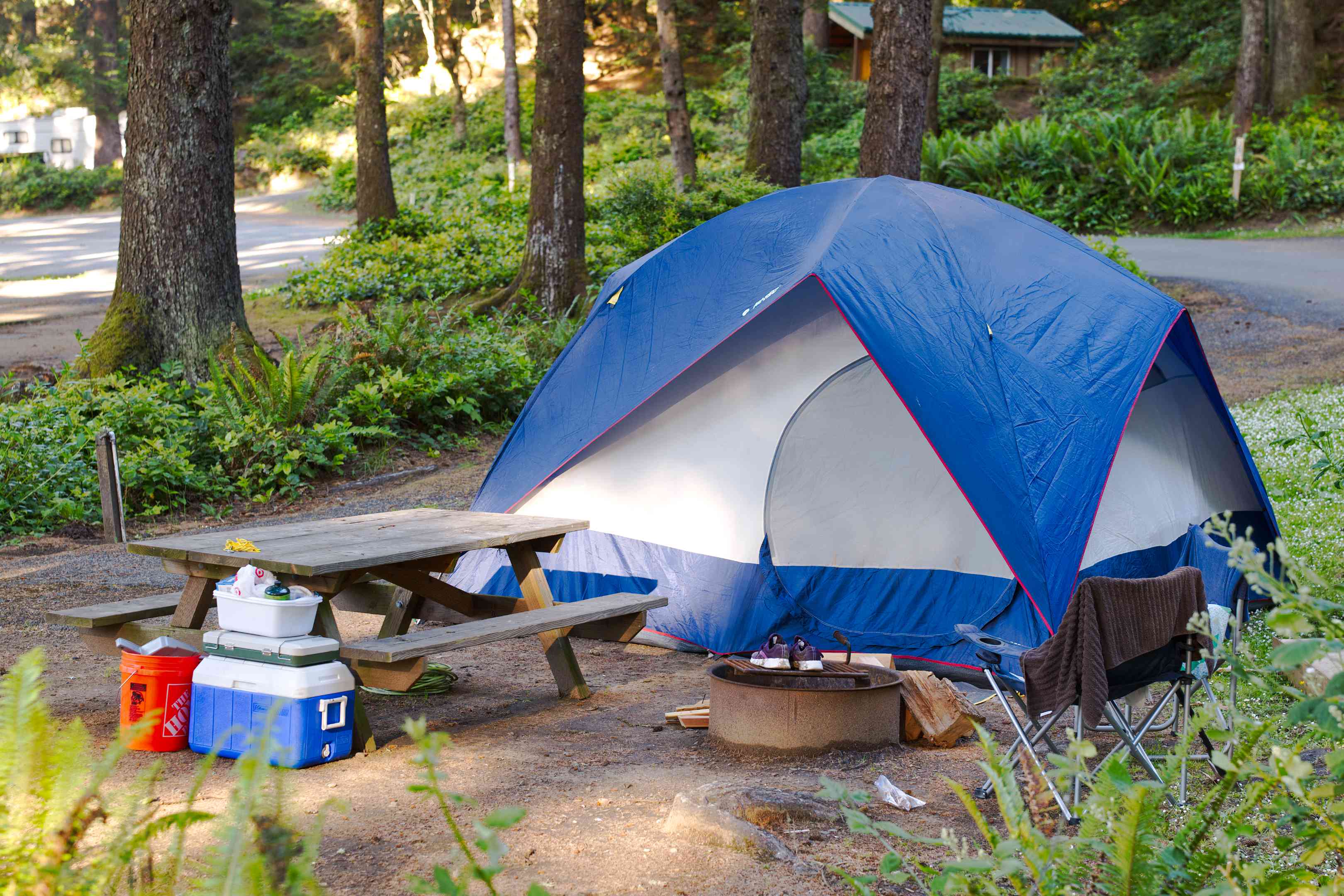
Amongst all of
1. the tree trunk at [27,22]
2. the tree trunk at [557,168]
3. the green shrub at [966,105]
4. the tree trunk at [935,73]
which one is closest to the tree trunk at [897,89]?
the tree trunk at [557,168]

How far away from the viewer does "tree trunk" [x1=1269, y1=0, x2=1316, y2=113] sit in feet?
73.7

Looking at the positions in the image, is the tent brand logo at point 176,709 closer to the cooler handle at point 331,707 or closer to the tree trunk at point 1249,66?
the cooler handle at point 331,707

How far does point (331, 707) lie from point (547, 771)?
2.41 feet

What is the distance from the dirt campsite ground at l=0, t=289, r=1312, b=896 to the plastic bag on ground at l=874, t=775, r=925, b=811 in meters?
0.02

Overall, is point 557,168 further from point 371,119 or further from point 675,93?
point 371,119

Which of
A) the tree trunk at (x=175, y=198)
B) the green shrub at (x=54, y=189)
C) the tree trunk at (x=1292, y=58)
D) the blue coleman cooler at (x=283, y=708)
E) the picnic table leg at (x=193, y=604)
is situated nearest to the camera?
the blue coleman cooler at (x=283, y=708)

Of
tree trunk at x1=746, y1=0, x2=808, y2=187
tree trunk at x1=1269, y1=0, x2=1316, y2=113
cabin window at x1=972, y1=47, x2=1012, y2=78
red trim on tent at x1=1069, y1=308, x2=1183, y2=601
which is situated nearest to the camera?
red trim on tent at x1=1069, y1=308, x2=1183, y2=601

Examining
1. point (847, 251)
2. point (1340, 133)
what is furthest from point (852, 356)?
point (1340, 133)

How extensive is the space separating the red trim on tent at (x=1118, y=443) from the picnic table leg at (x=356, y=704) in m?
2.57

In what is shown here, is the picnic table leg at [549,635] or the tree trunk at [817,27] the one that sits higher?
the tree trunk at [817,27]

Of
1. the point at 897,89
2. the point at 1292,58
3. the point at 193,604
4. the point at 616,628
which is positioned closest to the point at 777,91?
the point at 897,89

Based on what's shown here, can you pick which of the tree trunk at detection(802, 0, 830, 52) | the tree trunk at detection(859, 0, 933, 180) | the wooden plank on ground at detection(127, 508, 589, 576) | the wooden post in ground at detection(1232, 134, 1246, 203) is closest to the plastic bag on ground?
the wooden plank on ground at detection(127, 508, 589, 576)

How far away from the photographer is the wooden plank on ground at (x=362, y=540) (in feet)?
12.8

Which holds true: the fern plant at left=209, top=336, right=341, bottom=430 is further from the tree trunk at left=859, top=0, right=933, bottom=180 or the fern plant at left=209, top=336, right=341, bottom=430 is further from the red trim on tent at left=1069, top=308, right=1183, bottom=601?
the red trim on tent at left=1069, top=308, right=1183, bottom=601
